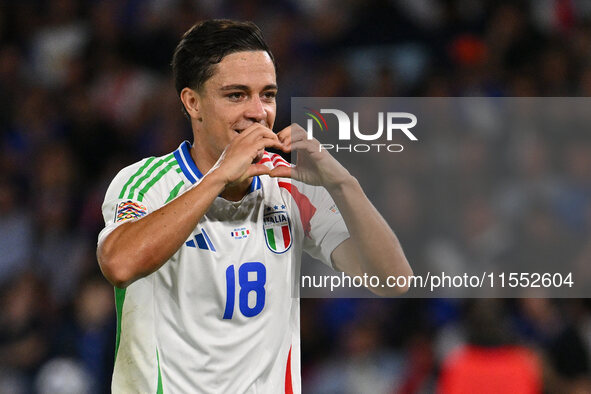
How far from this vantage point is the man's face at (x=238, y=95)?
278 centimetres

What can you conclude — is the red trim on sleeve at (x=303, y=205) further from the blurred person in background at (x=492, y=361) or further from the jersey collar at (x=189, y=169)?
the blurred person in background at (x=492, y=361)

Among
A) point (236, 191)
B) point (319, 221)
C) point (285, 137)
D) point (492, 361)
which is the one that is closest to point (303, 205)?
point (319, 221)

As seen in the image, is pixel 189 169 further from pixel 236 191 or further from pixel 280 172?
pixel 280 172

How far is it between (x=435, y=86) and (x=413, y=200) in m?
2.18

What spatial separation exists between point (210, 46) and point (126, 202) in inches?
25.0

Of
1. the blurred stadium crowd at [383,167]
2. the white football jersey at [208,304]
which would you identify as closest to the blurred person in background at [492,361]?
the blurred stadium crowd at [383,167]

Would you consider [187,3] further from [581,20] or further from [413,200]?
[413,200]

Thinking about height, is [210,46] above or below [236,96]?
above

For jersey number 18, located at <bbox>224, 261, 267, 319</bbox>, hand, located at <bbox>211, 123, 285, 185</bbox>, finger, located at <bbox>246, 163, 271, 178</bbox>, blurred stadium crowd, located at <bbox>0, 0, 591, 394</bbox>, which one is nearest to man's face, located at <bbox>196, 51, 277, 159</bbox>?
hand, located at <bbox>211, 123, 285, 185</bbox>

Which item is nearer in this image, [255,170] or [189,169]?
[255,170]

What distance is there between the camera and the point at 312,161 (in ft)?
9.02

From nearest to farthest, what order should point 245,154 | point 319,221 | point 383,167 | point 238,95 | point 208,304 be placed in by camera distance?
point 245,154 < point 208,304 < point 238,95 < point 319,221 < point 383,167

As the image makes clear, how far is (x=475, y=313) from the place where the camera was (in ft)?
14.5

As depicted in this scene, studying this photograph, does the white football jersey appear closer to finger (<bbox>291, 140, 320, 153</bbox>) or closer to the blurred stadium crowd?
finger (<bbox>291, 140, 320, 153</bbox>)
